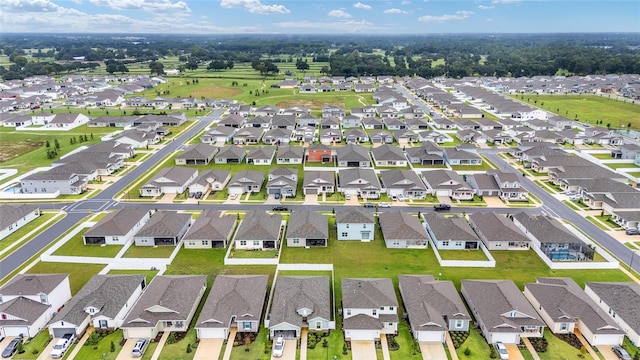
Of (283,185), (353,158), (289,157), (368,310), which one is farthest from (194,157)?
(368,310)

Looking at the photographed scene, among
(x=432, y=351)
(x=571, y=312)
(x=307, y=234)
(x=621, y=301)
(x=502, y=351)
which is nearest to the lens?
(x=502, y=351)

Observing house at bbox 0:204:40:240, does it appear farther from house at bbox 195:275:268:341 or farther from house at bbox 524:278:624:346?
house at bbox 524:278:624:346

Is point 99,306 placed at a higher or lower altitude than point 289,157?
lower

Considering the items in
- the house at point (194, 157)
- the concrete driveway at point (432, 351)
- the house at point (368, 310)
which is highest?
the house at point (194, 157)

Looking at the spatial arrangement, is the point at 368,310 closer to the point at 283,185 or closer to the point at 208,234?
the point at 208,234

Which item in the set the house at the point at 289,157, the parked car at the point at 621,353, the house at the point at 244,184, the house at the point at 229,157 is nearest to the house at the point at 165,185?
the house at the point at 244,184

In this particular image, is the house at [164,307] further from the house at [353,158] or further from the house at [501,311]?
the house at [353,158]
